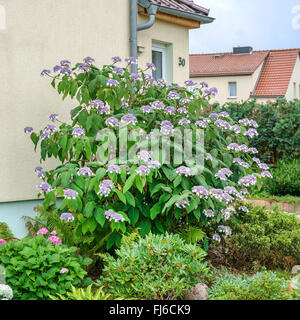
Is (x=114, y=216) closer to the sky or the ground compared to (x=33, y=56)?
closer to the ground

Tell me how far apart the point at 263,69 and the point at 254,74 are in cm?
210

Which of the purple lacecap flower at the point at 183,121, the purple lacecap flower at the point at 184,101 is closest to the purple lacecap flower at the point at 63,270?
the purple lacecap flower at the point at 183,121

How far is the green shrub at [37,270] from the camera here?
14.0 feet

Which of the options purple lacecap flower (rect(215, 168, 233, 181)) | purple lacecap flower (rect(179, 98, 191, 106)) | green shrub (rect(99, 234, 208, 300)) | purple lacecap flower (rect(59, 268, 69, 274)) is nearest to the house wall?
purple lacecap flower (rect(179, 98, 191, 106))

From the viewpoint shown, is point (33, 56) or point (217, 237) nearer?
point (217, 237)

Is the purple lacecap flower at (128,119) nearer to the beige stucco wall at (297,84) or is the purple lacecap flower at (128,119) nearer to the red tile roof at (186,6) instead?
the red tile roof at (186,6)

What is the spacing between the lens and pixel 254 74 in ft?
115

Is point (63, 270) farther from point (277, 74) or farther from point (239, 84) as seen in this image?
point (277, 74)

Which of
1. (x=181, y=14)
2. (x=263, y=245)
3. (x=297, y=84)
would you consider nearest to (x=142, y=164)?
(x=263, y=245)

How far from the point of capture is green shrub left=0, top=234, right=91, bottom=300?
14.0 feet

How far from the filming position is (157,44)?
31.8 feet

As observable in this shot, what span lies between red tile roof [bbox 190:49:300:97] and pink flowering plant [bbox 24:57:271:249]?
92.7ft
